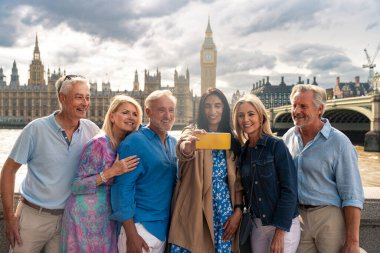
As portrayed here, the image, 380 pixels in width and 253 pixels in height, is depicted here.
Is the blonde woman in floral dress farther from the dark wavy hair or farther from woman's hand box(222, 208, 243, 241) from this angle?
woman's hand box(222, 208, 243, 241)

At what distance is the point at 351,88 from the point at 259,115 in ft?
206

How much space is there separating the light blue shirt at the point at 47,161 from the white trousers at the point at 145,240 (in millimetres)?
399

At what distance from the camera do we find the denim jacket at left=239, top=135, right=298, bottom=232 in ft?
6.46

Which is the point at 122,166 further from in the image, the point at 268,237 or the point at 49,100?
the point at 49,100

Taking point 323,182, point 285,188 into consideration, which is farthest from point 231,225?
point 323,182

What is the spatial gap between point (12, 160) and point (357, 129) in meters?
32.1

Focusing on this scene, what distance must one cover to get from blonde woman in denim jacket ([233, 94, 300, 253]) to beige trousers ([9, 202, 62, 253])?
1.09m

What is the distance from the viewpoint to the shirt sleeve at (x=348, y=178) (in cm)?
198

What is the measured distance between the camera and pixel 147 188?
1991 mm

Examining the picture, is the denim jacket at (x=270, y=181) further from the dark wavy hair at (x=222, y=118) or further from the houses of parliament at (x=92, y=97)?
the houses of parliament at (x=92, y=97)

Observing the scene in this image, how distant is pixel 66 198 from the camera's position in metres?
2.12

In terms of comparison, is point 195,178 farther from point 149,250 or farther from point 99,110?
point 99,110

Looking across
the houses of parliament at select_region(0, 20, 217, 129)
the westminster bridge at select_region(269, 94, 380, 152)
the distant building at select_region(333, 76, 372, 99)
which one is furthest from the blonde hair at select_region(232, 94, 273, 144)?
the houses of parliament at select_region(0, 20, 217, 129)

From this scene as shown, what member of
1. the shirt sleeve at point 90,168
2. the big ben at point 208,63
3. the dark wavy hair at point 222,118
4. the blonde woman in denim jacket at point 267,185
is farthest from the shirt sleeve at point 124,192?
the big ben at point 208,63
